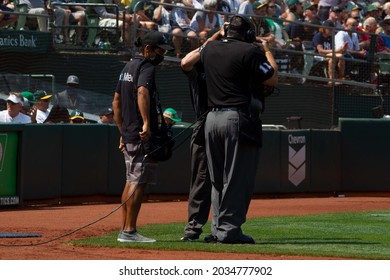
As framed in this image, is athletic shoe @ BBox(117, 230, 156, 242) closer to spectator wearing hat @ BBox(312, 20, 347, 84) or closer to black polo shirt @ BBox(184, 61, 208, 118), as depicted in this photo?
black polo shirt @ BBox(184, 61, 208, 118)

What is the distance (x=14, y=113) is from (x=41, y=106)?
0.94 meters

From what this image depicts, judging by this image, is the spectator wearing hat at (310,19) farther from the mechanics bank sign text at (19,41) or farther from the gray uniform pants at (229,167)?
the gray uniform pants at (229,167)

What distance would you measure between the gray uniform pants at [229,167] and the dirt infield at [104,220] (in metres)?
0.65

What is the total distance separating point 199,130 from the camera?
9.80 meters

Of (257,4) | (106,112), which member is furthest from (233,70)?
(257,4)

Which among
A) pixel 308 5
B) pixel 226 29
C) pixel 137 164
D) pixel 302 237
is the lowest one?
pixel 302 237

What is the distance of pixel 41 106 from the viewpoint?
54.5 ft

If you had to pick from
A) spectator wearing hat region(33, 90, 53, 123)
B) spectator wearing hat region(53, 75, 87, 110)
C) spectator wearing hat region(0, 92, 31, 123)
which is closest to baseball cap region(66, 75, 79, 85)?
A: spectator wearing hat region(53, 75, 87, 110)

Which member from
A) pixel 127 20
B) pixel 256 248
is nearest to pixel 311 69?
pixel 127 20

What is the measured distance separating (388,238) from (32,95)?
8.53 metres

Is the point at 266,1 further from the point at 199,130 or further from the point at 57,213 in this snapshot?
the point at 199,130

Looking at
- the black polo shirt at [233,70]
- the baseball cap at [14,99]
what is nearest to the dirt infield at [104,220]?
the black polo shirt at [233,70]

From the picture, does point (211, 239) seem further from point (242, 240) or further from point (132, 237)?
point (132, 237)

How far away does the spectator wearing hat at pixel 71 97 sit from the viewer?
18078mm
